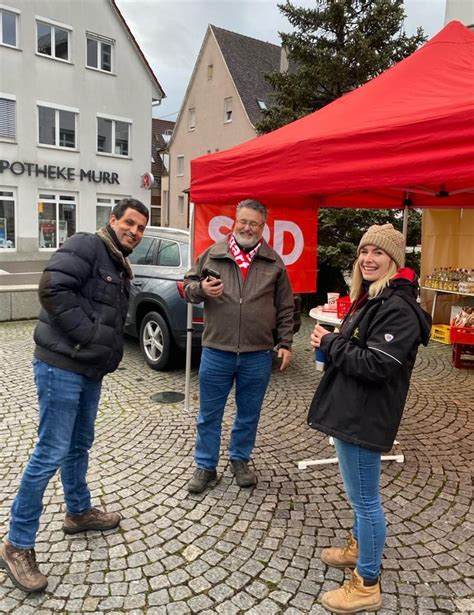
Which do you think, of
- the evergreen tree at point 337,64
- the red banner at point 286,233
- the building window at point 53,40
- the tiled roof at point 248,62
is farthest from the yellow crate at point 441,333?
the tiled roof at point 248,62

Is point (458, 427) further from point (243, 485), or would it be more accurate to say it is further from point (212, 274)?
point (212, 274)

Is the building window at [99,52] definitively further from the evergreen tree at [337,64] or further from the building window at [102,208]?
the evergreen tree at [337,64]

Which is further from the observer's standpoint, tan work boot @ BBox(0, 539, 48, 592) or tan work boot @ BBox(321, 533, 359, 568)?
tan work boot @ BBox(321, 533, 359, 568)

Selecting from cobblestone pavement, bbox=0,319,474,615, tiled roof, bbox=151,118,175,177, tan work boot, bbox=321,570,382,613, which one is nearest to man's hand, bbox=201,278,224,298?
cobblestone pavement, bbox=0,319,474,615

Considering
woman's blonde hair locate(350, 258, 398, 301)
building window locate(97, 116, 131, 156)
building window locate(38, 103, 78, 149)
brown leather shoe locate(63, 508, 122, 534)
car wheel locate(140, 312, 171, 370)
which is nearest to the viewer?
woman's blonde hair locate(350, 258, 398, 301)

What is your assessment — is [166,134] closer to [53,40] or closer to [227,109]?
[227,109]

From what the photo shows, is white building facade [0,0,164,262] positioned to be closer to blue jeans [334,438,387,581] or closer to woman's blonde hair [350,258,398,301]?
woman's blonde hair [350,258,398,301]

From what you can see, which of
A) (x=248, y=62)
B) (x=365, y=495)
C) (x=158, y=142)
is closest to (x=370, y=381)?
(x=365, y=495)

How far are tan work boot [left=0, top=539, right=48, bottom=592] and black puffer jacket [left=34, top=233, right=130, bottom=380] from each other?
2.97 feet

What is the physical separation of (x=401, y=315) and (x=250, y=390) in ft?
4.86

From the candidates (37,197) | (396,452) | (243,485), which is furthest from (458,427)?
(37,197)

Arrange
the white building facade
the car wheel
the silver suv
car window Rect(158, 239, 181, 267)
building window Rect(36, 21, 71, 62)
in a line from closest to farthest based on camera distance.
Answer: the silver suv
the car wheel
car window Rect(158, 239, 181, 267)
the white building facade
building window Rect(36, 21, 71, 62)

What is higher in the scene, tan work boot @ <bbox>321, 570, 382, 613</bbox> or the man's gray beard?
the man's gray beard

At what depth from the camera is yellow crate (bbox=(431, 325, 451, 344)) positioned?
805cm
